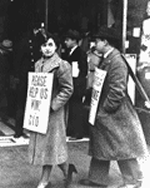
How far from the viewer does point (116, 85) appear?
5.93m

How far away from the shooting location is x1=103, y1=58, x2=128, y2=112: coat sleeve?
5914 millimetres

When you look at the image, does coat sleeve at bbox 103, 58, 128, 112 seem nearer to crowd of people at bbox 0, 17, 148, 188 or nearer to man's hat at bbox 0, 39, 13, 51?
crowd of people at bbox 0, 17, 148, 188

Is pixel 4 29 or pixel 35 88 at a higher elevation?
pixel 4 29

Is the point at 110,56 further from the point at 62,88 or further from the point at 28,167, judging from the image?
the point at 28,167

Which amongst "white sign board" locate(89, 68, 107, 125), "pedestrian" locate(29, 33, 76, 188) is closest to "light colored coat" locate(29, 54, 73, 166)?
"pedestrian" locate(29, 33, 76, 188)

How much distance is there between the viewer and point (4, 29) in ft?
35.3

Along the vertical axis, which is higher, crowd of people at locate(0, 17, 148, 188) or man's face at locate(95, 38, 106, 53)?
man's face at locate(95, 38, 106, 53)

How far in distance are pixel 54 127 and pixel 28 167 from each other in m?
1.43

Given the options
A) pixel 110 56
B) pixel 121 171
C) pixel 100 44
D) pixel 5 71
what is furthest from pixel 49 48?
pixel 5 71

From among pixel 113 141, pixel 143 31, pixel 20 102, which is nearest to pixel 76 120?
pixel 20 102

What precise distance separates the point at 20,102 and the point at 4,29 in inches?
98.6

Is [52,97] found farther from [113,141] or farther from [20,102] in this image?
[20,102]

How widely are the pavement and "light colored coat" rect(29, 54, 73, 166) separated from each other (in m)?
0.54

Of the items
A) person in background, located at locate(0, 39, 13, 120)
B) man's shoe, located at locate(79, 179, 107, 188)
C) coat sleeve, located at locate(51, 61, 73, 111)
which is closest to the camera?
coat sleeve, located at locate(51, 61, 73, 111)
